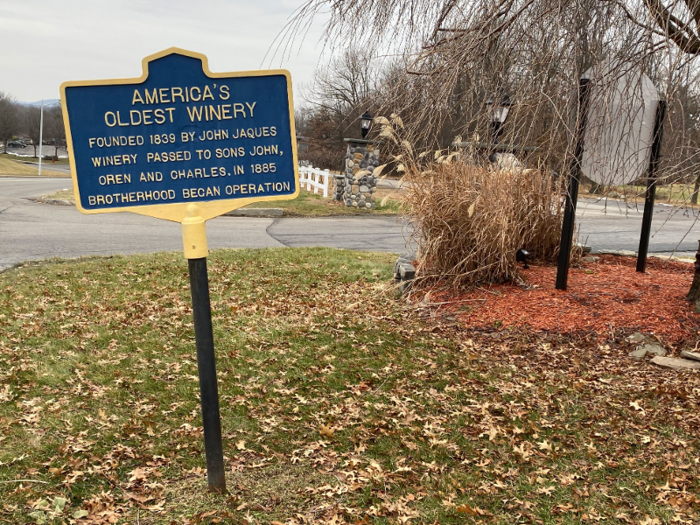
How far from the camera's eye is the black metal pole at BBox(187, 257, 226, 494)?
283 cm

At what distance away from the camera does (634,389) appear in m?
4.41

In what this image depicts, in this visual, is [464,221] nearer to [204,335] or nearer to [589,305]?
[589,305]

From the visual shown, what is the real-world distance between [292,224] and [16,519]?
12.2m

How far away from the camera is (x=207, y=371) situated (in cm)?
295

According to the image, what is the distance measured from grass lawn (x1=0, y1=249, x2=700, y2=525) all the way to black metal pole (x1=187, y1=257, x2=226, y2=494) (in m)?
0.17

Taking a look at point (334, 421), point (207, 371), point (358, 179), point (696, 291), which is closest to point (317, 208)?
point (358, 179)

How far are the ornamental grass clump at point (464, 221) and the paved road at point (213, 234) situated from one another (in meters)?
1.75

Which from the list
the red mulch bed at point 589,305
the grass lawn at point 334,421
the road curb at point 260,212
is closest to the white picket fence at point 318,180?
the road curb at point 260,212

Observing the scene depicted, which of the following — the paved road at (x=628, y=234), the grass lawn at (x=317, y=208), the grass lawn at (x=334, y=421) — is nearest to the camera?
the grass lawn at (x=334, y=421)

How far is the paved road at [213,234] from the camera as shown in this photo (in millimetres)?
10047

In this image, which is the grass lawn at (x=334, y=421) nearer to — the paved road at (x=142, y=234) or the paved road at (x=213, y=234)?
the paved road at (x=213, y=234)

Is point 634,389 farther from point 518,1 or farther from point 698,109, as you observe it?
point 518,1

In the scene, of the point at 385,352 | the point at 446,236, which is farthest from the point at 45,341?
the point at 446,236

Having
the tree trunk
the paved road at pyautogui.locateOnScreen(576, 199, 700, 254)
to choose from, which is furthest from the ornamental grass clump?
the paved road at pyautogui.locateOnScreen(576, 199, 700, 254)
